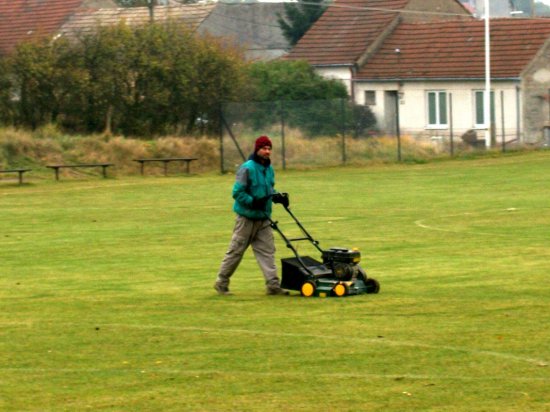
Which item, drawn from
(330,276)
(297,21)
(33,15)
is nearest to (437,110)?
(297,21)

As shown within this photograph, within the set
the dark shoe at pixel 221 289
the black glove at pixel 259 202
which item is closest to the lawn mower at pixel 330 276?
the black glove at pixel 259 202

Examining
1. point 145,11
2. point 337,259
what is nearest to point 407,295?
point 337,259

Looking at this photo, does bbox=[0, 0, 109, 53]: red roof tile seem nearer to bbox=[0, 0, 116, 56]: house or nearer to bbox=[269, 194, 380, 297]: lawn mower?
bbox=[0, 0, 116, 56]: house

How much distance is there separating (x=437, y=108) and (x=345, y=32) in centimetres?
972

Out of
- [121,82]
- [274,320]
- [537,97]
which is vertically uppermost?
[121,82]

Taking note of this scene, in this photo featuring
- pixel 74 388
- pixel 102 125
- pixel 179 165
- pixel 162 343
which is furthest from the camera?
pixel 102 125

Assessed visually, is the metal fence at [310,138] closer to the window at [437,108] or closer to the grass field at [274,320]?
the window at [437,108]

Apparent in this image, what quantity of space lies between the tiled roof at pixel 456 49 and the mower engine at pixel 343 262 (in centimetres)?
4035

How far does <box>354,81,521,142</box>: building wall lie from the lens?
53.8 meters

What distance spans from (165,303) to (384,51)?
160 ft

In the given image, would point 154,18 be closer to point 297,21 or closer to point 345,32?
point 345,32

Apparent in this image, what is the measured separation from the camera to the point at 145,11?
68.2m

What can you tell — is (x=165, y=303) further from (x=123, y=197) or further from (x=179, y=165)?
(x=179, y=165)

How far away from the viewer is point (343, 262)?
49.7 feet
